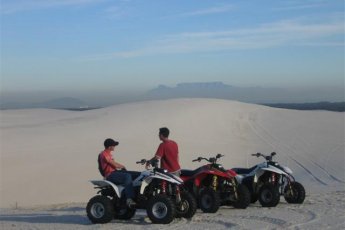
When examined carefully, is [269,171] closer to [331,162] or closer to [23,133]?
[331,162]

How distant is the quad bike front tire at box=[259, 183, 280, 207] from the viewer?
1141 cm

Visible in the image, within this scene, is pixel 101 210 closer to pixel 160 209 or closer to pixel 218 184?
pixel 160 209

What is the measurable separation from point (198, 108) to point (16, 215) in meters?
23.4

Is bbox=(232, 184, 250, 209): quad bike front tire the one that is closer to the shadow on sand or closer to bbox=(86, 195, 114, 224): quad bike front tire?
the shadow on sand

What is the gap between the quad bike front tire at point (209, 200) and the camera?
10641 mm

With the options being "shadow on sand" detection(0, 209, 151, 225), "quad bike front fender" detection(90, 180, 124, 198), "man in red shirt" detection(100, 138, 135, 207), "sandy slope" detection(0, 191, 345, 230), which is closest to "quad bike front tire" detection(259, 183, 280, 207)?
"sandy slope" detection(0, 191, 345, 230)

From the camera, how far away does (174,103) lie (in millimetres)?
37969

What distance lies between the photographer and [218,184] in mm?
11148

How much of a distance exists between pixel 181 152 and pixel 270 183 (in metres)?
13.3

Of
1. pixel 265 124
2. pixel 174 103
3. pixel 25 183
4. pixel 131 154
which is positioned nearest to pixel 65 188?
pixel 25 183

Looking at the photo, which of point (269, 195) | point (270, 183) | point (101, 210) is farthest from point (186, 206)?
point (270, 183)

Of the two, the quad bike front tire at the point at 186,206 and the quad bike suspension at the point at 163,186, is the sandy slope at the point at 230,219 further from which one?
the quad bike suspension at the point at 163,186

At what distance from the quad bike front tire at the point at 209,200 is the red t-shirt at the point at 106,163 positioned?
1.80 m

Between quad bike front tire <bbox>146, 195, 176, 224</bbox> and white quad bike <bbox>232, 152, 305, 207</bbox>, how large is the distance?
2.76 m
